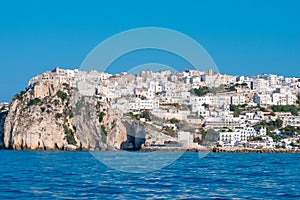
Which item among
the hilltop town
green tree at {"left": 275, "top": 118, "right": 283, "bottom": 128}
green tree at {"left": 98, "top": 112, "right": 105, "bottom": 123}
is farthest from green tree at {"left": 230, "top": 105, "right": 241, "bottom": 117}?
green tree at {"left": 98, "top": 112, "right": 105, "bottom": 123}

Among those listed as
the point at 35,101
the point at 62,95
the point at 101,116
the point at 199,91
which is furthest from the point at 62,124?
the point at 199,91

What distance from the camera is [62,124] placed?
6994 cm

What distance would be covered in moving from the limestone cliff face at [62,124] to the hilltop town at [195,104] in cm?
188

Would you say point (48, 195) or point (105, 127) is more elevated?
point (105, 127)

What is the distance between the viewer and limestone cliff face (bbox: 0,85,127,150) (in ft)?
224

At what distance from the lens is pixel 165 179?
22859 mm

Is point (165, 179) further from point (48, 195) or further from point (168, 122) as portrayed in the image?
point (168, 122)

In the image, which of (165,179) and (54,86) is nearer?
(165,179)

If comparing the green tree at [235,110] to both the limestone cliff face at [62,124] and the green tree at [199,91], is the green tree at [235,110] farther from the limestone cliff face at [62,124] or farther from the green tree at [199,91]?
the limestone cliff face at [62,124]

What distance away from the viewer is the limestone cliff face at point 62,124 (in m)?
68.2

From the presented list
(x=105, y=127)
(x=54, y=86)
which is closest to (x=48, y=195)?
(x=105, y=127)

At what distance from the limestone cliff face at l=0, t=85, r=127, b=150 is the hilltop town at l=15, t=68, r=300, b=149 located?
6.18 feet

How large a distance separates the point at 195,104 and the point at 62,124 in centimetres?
2526

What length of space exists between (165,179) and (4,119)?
187 feet
